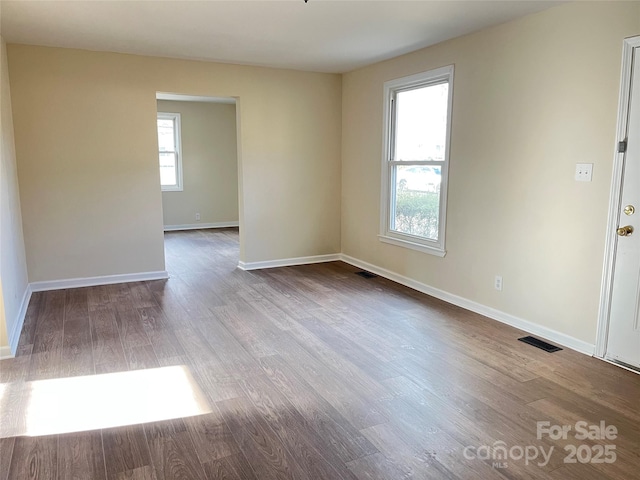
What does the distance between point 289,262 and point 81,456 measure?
3.91m

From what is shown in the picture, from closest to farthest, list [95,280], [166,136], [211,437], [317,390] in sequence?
[211,437] → [317,390] → [95,280] → [166,136]

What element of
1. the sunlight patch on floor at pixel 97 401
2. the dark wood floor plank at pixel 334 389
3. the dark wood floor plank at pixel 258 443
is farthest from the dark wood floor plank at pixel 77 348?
the dark wood floor plank at pixel 334 389

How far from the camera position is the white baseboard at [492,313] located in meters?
3.25

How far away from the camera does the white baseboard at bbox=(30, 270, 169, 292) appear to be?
183 inches

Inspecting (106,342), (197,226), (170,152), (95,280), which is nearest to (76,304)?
(95,280)

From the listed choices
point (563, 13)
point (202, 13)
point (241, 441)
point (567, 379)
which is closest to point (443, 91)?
point (563, 13)

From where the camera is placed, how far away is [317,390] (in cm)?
269

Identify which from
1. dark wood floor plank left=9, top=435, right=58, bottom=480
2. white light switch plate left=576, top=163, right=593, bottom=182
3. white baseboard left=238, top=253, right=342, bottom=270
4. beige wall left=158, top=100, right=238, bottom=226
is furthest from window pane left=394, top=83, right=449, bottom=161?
beige wall left=158, top=100, right=238, bottom=226

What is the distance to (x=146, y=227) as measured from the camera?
16.5 ft

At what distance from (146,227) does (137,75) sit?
5.17 feet

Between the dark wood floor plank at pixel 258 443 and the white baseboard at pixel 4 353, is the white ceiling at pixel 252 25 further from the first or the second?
the dark wood floor plank at pixel 258 443

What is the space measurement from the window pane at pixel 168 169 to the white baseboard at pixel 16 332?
15.1 ft

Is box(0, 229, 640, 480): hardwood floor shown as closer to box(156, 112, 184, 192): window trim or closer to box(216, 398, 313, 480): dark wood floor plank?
box(216, 398, 313, 480): dark wood floor plank

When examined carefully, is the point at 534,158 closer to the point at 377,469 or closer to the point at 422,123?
the point at 422,123
